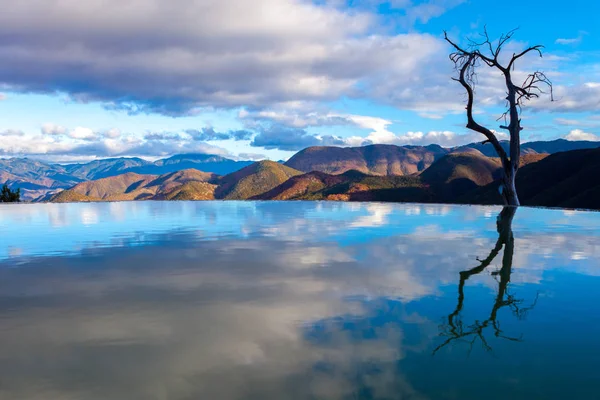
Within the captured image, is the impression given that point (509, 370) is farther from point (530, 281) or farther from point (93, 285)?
point (93, 285)

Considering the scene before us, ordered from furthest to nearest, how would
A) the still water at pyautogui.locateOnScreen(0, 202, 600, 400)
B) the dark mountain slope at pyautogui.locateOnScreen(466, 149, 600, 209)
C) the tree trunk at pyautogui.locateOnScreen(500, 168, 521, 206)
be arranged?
the dark mountain slope at pyautogui.locateOnScreen(466, 149, 600, 209) → the tree trunk at pyautogui.locateOnScreen(500, 168, 521, 206) → the still water at pyautogui.locateOnScreen(0, 202, 600, 400)

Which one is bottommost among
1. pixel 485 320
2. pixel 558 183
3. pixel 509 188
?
pixel 485 320

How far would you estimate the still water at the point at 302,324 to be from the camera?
5.66 m

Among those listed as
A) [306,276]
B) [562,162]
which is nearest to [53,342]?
[306,276]

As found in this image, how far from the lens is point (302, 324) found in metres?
8.02

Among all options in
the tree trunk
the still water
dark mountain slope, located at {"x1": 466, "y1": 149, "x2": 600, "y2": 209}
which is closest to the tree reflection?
the still water

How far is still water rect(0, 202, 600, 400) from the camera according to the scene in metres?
5.66

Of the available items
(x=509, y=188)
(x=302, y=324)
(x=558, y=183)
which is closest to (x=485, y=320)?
(x=302, y=324)

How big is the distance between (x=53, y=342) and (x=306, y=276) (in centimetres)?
656

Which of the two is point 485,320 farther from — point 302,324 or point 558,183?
point 558,183

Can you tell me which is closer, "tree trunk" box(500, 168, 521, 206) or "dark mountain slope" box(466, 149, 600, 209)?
"tree trunk" box(500, 168, 521, 206)

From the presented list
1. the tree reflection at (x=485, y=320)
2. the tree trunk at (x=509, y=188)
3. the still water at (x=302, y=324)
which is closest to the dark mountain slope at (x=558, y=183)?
the tree trunk at (x=509, y=188)

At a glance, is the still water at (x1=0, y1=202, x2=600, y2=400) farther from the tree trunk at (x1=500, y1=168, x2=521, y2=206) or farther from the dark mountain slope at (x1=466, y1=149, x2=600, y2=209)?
the dark mountain slope at (x1=466, y1=149, x2=600, y2=209)

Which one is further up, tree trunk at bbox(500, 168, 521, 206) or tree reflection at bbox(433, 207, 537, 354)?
tree trunk at bbox(500, 168, 521, 206)
